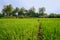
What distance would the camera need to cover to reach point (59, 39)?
32.1 ft

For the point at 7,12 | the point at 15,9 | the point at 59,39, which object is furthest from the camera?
the point at 15,9

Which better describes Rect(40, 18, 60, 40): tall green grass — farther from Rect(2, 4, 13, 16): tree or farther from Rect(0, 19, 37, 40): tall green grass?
Rect(2, 4, 13, 16): tree

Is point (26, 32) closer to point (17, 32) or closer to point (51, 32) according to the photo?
point (17, 32)

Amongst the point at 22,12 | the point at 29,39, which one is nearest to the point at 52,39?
the point at 29,39

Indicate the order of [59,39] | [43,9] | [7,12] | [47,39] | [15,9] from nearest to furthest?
[59,39] → [47,39] → [7,12] → [15,9] → [43,9]

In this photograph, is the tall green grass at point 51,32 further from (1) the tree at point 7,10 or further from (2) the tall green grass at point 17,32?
(1) the tree at point 7,10

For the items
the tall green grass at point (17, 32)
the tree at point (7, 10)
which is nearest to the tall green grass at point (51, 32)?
the tall green grass at point (17, 32)

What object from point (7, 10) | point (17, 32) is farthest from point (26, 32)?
point (7, 10)

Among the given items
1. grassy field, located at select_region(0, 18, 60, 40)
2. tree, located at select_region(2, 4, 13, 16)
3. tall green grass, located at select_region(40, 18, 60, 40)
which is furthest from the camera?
tree, located at select_region(2, 4, 13, 16)

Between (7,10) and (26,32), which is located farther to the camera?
(7,10)

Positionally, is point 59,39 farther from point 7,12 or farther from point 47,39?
point 7,12

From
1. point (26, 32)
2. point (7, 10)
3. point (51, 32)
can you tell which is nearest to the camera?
point (51, 32)

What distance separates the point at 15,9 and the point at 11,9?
18.0 ft

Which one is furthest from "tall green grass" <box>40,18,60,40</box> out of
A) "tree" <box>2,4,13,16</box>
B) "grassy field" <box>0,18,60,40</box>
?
"tree" <box>2,4,13,16</box>
